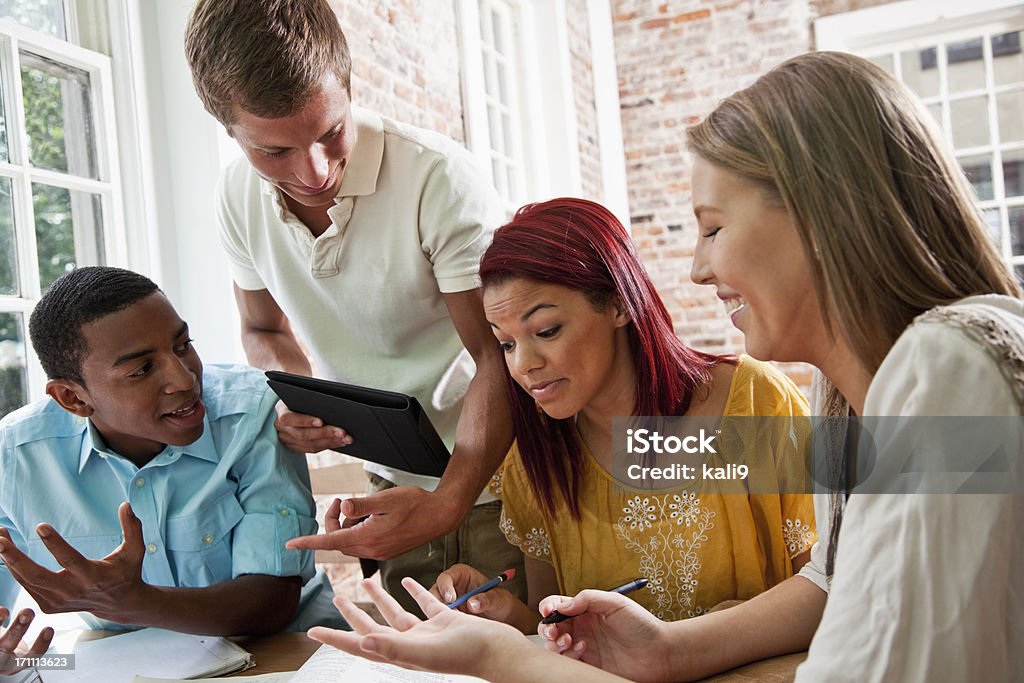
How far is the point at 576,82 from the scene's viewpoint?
18.2 ft

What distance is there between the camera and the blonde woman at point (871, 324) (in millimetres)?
650

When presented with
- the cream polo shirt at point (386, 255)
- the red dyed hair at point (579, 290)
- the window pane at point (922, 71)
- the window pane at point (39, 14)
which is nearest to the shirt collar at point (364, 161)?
the cream polo shirt at point (386, 255)

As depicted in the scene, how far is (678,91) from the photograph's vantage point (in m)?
5.70

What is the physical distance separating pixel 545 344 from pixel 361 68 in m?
2.11

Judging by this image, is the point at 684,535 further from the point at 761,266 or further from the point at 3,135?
the point at 3,135

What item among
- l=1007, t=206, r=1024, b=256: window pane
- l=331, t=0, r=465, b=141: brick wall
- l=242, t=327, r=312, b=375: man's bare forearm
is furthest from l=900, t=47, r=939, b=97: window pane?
l=242, t=327, r=312, b=375: man's bare forearm

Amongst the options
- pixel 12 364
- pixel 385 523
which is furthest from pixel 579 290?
pixel 12 364

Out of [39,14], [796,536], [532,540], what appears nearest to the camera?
[796,536]

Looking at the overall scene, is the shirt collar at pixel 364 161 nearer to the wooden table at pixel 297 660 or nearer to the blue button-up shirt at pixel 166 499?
the blue button-up shirt at pixel 166 499

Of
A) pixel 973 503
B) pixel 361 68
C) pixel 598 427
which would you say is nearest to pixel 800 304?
pixel 973 503

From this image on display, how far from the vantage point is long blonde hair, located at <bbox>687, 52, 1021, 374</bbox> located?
0.76 metres

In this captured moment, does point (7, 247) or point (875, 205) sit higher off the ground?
point (7, 247)

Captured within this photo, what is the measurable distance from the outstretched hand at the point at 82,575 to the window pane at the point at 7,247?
913 mm

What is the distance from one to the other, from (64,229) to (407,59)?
6.05 feet
